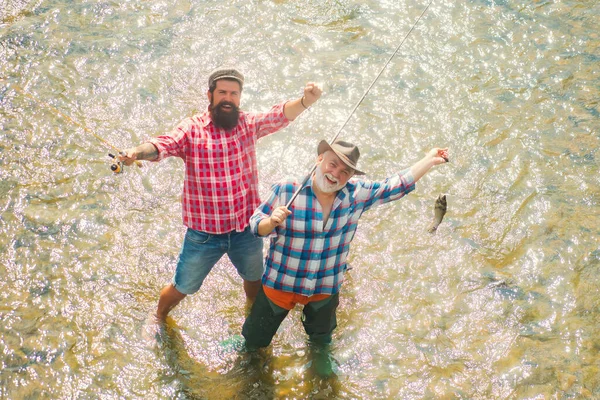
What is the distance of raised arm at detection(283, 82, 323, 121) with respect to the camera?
416cm

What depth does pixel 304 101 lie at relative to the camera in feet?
13.9

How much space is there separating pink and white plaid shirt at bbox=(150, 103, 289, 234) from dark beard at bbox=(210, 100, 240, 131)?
1.7 inches

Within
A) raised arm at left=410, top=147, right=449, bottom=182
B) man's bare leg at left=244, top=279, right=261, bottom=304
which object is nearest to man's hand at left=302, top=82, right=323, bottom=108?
raised arm at left=410, top=147, right=449, bottom=182

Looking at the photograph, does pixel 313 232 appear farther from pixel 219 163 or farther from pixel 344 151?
pixel 219 163

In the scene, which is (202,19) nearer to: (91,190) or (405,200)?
(91,190)

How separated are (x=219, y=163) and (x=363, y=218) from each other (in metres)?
2.45

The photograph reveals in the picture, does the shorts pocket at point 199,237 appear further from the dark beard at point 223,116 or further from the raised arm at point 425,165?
the raised arm at point 425,165

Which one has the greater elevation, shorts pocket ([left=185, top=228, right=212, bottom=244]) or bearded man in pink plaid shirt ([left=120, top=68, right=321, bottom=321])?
bearded man in pink plaid shirt ([left=120, top=68, right=321, bottom=321])

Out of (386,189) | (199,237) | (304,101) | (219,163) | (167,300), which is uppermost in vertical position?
(304,101)

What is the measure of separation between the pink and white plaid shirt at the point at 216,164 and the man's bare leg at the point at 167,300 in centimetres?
68

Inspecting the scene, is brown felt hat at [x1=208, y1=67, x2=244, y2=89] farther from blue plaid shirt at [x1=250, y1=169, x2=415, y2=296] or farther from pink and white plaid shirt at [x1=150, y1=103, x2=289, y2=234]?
blue plaid shirt at [x1=250, y1=169, x2=415, y2=296]

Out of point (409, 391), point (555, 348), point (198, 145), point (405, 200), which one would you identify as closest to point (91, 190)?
point (198, 145)

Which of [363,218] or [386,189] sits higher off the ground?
[386,189]

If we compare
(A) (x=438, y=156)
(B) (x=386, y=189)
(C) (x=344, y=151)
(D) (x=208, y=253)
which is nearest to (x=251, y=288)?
(D) (x=208, y=253)
